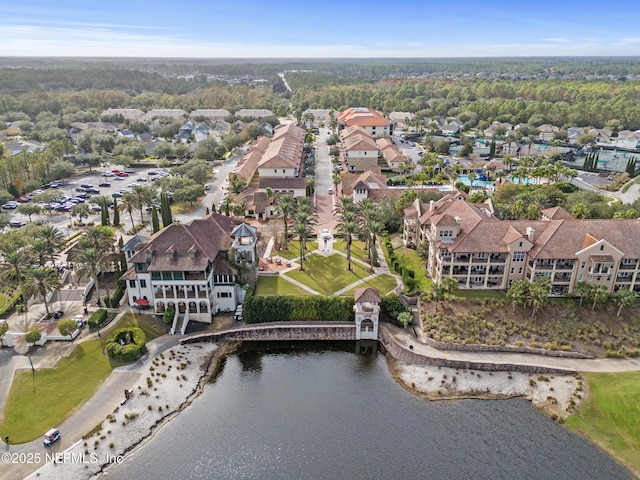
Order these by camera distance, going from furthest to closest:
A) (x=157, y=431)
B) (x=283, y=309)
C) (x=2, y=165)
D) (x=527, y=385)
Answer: (x=2, y=165) < (x=283, y=309) < (x=527, y=385) < (x=157, y=431)

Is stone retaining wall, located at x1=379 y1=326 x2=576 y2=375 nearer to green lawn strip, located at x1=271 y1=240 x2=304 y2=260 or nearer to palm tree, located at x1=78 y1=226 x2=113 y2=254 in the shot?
green lawn strip, located at x1=271 y1=240 x2=304 y2=260

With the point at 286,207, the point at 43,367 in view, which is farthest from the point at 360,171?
the point at 43,367

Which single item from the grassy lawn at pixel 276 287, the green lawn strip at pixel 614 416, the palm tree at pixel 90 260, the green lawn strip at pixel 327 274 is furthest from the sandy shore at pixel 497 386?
the palm tree at pixel 90 260

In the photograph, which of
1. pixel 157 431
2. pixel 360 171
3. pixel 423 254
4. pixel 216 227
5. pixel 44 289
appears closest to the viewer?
pixel 157 431

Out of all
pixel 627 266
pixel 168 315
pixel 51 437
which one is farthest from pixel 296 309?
pixel 627 266

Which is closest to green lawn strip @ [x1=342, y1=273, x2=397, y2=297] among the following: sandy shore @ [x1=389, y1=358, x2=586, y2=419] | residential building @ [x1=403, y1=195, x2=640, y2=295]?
residential building @ [x1=403, y1=195, x2=640, y2=295]

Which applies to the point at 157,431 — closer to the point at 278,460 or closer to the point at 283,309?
the point at 278,460

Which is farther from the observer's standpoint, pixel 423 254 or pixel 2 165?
pixel 2 165
